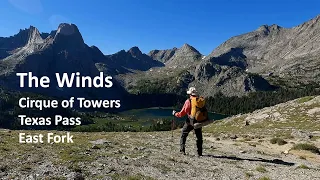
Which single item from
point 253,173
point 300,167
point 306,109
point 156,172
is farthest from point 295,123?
point 156,172

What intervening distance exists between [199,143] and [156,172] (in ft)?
19.8

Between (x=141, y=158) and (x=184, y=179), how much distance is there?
16.4ft

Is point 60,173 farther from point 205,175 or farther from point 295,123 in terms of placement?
point 295,123

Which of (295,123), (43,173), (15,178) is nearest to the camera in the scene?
(15,178)

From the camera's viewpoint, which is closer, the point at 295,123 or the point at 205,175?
the point at 205,175

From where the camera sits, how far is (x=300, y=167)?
20453 mm

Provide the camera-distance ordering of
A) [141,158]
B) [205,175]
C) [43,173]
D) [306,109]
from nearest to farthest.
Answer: [43,173]
[205,175]
[141,158]
[306,109]

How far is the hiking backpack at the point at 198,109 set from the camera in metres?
21.0

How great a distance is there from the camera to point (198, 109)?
21125 mm

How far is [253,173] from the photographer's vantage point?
17.7 m

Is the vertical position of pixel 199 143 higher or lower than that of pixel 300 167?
higher

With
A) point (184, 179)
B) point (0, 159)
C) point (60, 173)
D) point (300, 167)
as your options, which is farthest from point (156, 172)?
point (300, 167)

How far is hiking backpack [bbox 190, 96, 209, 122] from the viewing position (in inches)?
827

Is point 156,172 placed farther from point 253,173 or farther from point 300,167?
point 300,167
